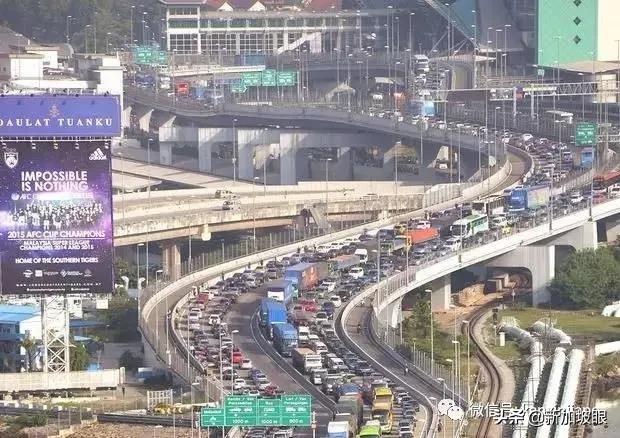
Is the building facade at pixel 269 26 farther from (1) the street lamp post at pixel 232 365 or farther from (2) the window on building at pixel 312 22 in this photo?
(1) the street lamp post at pixel 232 365

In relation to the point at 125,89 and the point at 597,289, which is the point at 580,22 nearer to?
the point at 125,89

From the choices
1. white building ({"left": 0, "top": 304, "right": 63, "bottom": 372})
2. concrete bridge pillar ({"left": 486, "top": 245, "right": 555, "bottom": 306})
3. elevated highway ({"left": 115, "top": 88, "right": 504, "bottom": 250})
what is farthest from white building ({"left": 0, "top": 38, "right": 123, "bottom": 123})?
white building ({"left": 0, "top": 304, "right": 63, "bottom": 372})

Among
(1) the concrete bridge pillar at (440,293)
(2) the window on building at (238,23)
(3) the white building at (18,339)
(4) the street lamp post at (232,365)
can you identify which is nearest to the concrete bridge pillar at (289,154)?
(2) the window on building at (238,23)

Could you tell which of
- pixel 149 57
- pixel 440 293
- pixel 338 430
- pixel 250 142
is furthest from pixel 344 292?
pixel 149 57

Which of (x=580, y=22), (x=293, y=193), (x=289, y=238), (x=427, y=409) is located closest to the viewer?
(x=427, y=409)

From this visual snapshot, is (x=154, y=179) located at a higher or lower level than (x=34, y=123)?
lower

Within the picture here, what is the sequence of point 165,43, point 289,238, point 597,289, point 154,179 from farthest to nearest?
point 165,43 → point 154,179 → point 289,238 → point 597,289

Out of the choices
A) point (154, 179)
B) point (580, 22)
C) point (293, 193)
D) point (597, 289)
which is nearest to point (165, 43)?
point (580, 22)
